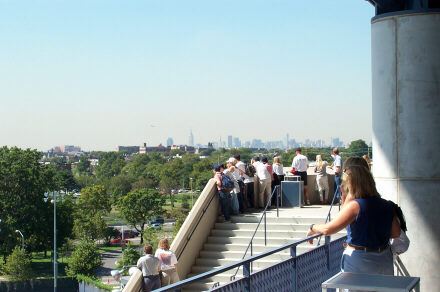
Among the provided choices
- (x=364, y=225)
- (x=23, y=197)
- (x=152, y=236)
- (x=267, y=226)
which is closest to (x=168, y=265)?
(x=267, y=226)

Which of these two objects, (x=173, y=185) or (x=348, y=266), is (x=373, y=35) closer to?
(x=348, y=266)

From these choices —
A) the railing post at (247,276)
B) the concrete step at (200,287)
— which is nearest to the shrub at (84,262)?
the concrete step at (200,287)

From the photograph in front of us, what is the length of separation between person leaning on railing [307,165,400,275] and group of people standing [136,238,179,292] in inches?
237

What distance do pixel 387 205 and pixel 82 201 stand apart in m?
112

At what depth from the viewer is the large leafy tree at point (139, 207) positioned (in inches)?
4771

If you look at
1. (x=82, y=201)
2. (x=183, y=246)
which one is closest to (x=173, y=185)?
(x=82, y=201)

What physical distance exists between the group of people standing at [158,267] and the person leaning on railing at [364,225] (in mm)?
6027

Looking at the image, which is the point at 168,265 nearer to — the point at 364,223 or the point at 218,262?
the point at 218,262

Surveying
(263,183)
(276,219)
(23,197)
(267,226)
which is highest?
(263,183)

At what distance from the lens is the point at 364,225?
219 inches

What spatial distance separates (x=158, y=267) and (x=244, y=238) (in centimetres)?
322

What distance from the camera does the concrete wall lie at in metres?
13.6

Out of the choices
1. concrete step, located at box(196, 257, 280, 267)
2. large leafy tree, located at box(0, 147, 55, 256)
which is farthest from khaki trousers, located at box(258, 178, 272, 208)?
large leafy tree, located at box(0, 147, 55, 256)

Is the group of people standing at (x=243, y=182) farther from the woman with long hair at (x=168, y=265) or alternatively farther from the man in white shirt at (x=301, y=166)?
the woman with long hair at (x=168, y=265)
